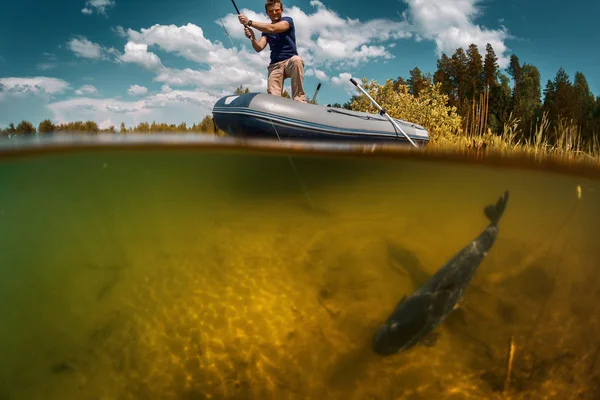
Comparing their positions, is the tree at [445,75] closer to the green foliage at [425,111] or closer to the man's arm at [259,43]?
the green foliage at [425,111]

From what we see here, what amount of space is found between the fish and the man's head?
7.18m

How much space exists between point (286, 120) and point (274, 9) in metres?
2.89

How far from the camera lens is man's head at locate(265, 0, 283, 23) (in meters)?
8.05

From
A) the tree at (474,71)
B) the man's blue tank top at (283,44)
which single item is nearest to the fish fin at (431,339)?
the man's blue tank top at (283,44)

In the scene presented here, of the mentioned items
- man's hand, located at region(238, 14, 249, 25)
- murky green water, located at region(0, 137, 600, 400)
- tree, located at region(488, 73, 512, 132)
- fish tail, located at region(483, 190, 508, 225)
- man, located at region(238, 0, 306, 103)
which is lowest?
murky green water, located at region(0, 137, 600, 400)

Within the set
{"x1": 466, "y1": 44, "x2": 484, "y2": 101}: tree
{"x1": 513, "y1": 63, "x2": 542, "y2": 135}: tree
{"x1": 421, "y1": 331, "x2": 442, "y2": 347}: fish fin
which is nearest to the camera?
{"x1": 421, "y1": 331, "x2": 442, "y2": 347}: fish fin

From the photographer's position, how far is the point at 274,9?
8078mm

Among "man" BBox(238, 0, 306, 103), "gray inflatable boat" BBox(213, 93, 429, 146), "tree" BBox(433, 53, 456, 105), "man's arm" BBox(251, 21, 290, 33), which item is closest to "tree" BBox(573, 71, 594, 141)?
"tree" BBox(433, 53, 456, 105)

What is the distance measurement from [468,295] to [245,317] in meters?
3.74

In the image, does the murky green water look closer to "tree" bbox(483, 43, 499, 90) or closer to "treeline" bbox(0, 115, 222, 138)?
"treeline" bbox(0, 115, 222, 138)

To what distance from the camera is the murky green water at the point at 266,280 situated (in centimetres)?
398

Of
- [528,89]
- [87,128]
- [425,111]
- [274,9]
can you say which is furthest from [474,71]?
[87,128]

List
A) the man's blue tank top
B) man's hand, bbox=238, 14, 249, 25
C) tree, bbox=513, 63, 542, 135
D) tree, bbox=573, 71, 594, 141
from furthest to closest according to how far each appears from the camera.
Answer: tree, bbox=513, 63, 542, 135
tree, bbox=573, 71, 594, 141
the man's blue tank top
man's hand, bbox=238, 14, 249, 25

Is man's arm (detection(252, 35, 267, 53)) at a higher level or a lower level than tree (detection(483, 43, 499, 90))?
lower
